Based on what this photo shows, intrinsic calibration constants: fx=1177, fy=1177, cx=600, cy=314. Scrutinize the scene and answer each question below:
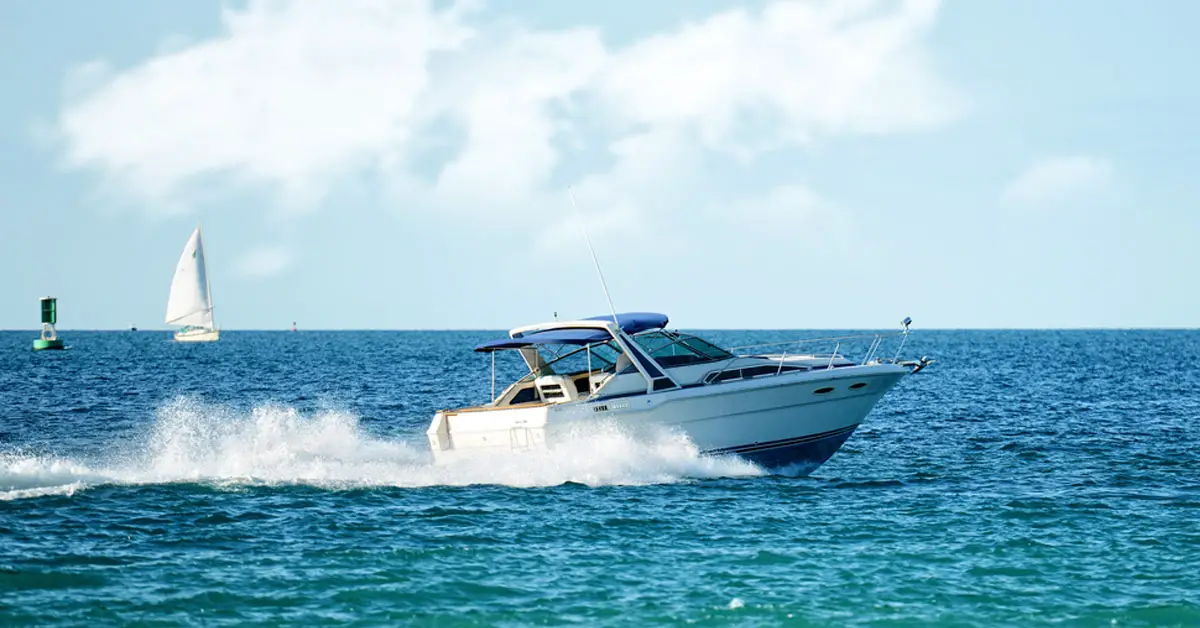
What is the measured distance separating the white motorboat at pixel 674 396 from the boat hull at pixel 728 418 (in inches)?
0.7

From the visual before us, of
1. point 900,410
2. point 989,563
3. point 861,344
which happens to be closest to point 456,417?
point 989,563

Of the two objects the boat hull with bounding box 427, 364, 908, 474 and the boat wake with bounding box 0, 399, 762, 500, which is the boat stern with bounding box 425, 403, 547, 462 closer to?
the boat hull with bounding box 427, 364, 908, 474

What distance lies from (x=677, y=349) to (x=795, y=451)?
9.18ft

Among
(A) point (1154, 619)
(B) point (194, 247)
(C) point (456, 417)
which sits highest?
(B) point (194, 247)

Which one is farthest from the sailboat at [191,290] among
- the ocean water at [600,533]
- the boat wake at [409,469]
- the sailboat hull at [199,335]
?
the boat wake at [409,469]

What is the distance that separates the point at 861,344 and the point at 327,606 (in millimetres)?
141947

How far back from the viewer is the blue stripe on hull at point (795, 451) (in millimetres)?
20484

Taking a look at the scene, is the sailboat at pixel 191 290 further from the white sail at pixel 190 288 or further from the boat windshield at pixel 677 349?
the boat windshield at pixel 677 349

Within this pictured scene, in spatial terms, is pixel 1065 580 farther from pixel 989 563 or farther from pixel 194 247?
pixel 194 247

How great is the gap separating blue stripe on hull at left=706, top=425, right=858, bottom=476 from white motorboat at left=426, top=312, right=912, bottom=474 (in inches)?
0.7

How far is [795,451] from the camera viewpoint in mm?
20938

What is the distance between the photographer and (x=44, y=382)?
5319 cm

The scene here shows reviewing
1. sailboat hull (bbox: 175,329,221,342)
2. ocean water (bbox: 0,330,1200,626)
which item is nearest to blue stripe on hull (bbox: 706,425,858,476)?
ocean water (bbox: 0,330,1200,626)

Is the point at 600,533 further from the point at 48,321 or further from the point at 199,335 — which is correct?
the point at 199,335
